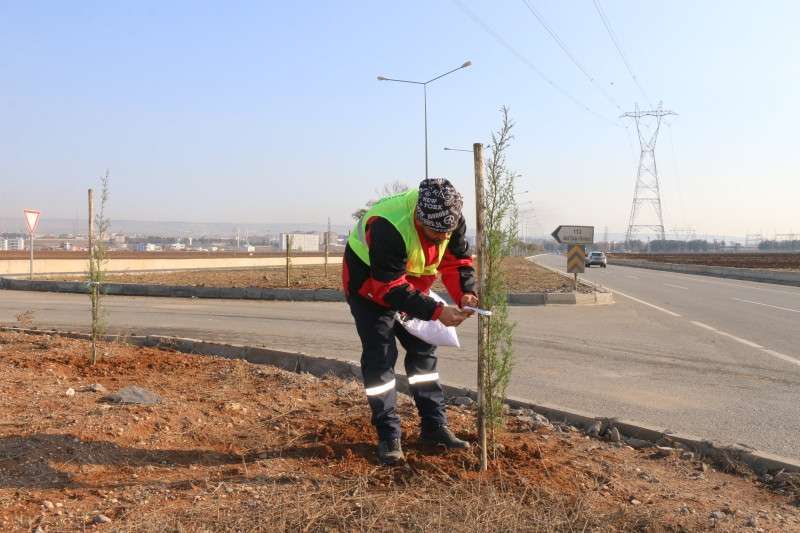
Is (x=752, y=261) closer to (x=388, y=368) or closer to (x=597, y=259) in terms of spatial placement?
(x=597, y=259)

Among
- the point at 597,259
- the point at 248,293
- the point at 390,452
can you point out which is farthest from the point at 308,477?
the point at 597,259

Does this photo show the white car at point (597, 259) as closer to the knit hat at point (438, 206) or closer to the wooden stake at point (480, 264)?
the wooden stake at point (480, 264)

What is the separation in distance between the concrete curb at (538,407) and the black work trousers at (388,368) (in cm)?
134

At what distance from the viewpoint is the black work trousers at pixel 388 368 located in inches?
155

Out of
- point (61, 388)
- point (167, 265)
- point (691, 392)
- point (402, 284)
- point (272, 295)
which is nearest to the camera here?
point (402, 284)

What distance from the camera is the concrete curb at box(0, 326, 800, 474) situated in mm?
4277

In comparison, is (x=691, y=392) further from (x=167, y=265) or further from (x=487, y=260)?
(x=167, y=265)

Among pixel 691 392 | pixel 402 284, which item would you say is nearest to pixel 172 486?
pixel 402 284

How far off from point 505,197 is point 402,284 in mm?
812

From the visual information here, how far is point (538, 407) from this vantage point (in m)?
5.42

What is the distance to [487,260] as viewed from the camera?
3.85m

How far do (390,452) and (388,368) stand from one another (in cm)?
48

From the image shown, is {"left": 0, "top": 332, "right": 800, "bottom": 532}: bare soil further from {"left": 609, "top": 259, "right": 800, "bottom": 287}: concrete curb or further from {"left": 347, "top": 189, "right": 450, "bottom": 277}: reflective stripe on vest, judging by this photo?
{"left": 609, "top": 259, "right": 800, "bottom": 287}: concrete curb

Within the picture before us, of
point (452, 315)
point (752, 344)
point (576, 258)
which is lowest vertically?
point (752, 344)
